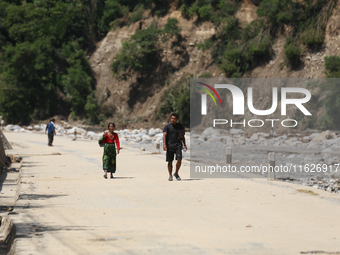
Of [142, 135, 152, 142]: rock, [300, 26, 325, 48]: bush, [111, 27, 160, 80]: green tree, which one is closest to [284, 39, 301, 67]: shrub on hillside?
[300, 26, 325, 48]: bush

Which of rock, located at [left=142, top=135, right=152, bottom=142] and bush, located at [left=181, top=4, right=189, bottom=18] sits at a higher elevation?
bush, located at [left=181, top=4, right=189, bottom=18]

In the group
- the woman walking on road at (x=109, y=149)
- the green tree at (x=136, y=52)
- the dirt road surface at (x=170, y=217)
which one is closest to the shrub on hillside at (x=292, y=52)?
the green tree at (x=136, y=52)

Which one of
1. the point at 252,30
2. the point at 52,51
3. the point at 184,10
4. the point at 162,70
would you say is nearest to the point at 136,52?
the point at 162,70

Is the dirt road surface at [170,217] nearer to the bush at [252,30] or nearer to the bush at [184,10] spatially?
the bush at [252,30]

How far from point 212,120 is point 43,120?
24921 millimetres

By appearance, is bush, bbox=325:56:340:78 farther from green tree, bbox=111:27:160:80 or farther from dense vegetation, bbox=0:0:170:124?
dense vegetation, bbox=0:0:170:124

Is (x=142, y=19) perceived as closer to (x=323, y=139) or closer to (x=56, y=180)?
(x=323, y=139)

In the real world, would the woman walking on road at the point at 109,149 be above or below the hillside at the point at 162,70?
below

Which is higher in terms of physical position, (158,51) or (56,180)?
(158,51)

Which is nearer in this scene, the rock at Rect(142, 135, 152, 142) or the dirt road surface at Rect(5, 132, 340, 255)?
the dirt road surface at Rect(5, 132, 340, 255)

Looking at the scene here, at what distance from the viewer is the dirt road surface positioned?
581cm

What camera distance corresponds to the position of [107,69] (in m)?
62.4

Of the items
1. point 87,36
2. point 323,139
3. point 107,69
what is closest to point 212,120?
point 323,139

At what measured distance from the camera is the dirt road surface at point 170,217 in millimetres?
5809
